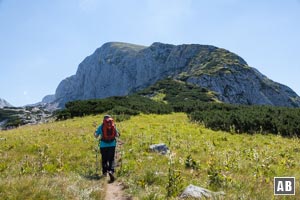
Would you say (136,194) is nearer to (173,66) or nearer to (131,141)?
(131,141)

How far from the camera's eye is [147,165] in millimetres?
11844

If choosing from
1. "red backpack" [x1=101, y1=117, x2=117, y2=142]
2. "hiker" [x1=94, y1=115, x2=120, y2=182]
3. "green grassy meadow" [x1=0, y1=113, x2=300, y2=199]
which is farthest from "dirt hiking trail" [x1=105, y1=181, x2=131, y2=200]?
"red backpack" [x1=101, y1=117, x2=117, y2=142]

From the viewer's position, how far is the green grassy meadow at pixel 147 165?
793 cm

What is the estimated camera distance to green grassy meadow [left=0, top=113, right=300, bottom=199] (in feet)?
26.0

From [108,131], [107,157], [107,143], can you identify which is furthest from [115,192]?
[108,131]

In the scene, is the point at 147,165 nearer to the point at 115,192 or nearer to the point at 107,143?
the point at 107,143

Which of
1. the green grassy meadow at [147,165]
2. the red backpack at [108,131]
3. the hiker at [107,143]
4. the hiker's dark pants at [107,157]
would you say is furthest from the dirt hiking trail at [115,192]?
the red backpack at [108,131]

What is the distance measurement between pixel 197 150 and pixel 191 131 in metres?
6.63

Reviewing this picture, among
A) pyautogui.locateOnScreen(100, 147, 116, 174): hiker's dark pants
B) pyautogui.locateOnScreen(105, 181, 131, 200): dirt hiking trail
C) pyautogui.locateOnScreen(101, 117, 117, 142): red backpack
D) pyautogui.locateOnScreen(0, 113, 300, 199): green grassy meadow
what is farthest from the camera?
pyautogui.locateOnScreen(101, 117, 117, 142): red backpack

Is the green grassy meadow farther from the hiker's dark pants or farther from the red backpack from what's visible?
the red backpack

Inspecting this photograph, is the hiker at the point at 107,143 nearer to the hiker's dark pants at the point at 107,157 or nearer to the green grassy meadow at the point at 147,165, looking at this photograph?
the hiker's dark pants at the point at 107,157

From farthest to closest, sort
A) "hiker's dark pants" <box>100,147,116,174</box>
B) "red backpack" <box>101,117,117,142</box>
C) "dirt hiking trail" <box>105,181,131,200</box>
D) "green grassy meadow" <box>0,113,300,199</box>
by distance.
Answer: "red backpack" <box>101,117,117,142</box>
"hiker's dark pants" <box>100,147,116,174</box>
"dirt hiking trail" <box>105,181,131,200</box>
"green grassy meadow" <box>0,113,300,199</box>


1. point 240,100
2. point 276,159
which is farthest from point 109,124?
point 240,100

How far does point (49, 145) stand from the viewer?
16438mm
